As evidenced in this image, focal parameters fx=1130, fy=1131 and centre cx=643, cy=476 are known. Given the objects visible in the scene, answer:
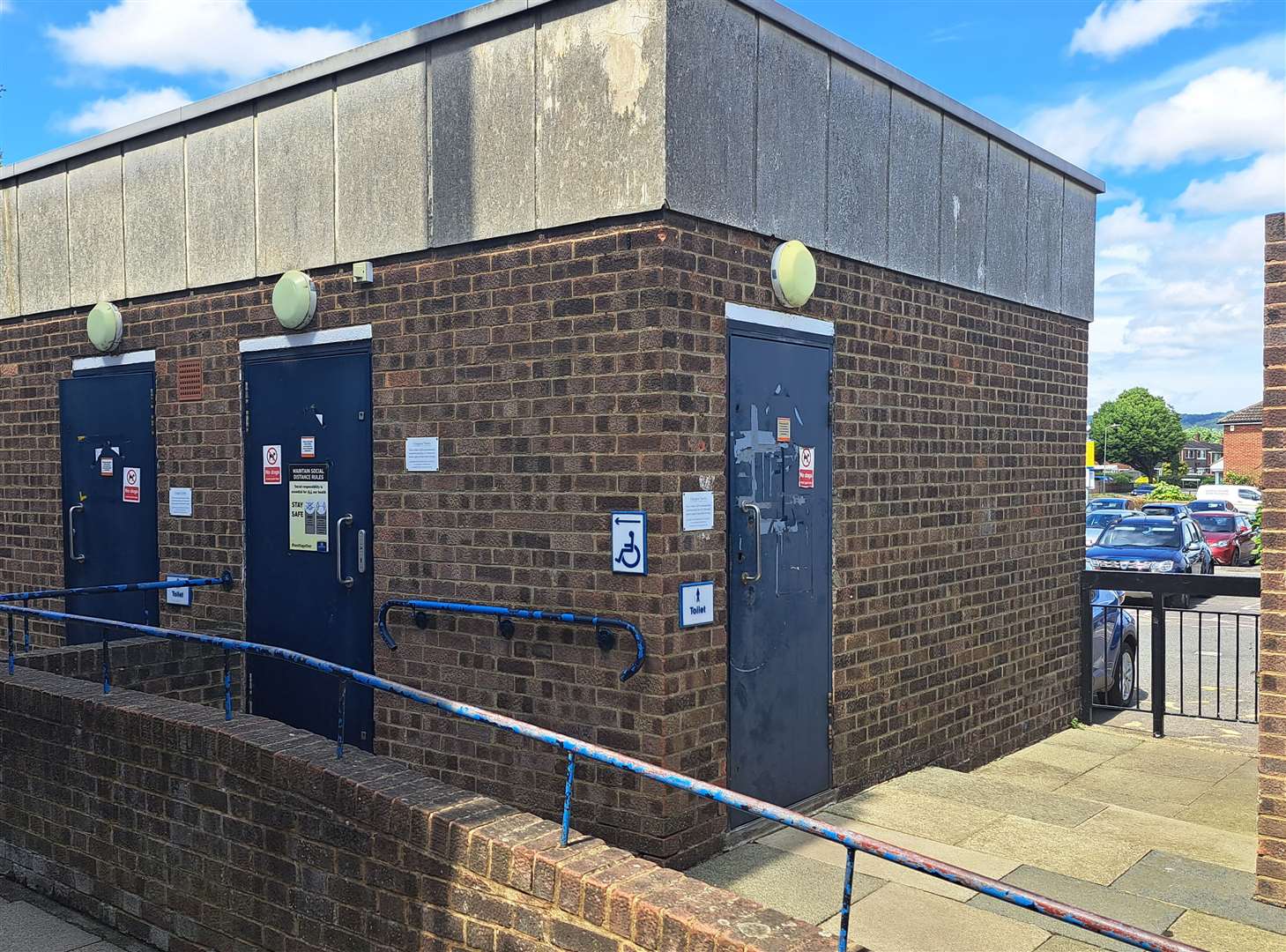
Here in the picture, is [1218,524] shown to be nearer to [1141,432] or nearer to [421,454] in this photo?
[421,454]

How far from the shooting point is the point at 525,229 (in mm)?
5945

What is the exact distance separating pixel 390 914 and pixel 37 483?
6715 mm

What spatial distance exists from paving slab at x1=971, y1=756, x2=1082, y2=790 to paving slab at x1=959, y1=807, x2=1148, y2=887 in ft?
6.18

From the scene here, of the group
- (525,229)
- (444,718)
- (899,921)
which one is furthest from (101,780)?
(899,921)

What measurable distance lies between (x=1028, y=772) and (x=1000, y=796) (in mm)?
1751

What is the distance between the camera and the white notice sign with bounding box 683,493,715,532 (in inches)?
216

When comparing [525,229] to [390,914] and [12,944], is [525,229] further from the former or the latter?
[12,944]

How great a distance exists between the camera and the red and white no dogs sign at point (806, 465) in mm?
6363

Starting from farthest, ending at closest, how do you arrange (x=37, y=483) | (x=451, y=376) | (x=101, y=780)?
1. (x=37, y=483)
2. (x=451, y=376)
3. (x=101, y=780)

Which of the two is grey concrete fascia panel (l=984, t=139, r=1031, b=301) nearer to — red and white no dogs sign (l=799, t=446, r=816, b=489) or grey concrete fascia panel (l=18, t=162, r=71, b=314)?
red and white no dogs sign (l=799, t=446, r=816, b=489)

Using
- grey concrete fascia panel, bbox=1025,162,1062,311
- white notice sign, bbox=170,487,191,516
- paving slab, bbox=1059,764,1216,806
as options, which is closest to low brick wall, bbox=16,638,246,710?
white notice sign, bbox=170,487,191,516

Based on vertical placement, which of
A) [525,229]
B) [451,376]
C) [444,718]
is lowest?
[444,718]

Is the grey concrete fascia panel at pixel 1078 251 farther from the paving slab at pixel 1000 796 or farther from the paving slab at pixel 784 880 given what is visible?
the paving slab at pixel 784 880

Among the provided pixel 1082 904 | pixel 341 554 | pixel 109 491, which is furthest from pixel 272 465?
pixel 1082 904
